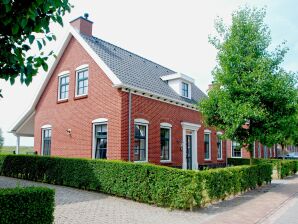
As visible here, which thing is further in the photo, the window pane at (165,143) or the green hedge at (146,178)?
the window pane at (165,143)

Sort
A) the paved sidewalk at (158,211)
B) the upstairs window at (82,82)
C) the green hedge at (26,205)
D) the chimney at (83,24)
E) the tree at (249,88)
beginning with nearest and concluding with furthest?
the green hedge at (26,205), the paved sidewalk at (158,211), the tree at (249,88), the upstairs window at (82,82), the chimney at (83,24)

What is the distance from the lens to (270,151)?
136ft

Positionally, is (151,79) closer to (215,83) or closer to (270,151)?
(215,83)

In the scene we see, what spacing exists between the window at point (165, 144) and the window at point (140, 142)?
183 centimetres

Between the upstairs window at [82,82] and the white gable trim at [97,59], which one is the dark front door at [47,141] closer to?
the upstairs window at [82,82]

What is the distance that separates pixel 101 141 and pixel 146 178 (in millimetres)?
5709

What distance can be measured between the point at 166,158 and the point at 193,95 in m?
7.05

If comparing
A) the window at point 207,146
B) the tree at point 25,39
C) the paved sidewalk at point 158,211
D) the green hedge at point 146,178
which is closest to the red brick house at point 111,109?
the window at point 207,146

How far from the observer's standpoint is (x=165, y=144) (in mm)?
17781

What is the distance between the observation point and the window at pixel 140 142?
1540 centimetres

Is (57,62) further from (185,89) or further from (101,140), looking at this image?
(185,89)

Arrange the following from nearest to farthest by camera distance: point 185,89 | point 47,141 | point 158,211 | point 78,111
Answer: point 158,211 → point 78,111 → point 47,141 → point 185,89

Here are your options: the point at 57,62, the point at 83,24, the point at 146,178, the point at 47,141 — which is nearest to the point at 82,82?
the point at 57,62

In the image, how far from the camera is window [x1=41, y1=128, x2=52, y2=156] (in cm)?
1887
